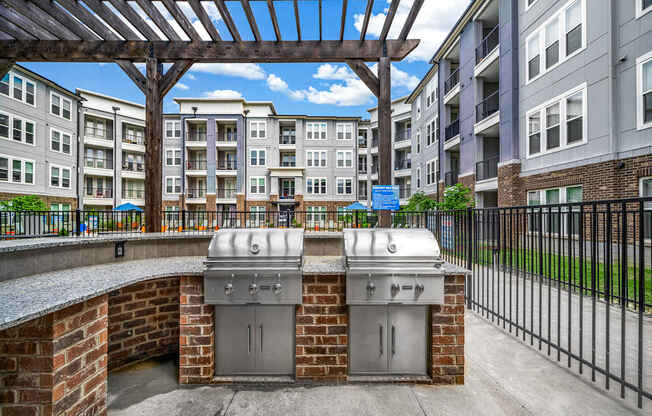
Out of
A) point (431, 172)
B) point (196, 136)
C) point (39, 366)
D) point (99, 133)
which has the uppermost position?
point (196, 136)

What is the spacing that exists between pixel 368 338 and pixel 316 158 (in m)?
27.2

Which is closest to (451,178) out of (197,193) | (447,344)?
(447,344)

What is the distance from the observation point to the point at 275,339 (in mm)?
2930

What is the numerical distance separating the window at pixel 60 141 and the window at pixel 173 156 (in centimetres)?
770

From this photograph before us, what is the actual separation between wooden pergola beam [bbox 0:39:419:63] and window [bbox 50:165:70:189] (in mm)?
20100

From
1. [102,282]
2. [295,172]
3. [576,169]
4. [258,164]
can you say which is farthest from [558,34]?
[258,164]

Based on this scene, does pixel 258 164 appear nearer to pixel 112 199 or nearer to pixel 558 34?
pixel 112 199

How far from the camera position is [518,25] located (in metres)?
11.6

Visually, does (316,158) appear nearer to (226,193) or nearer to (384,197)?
(226,193)

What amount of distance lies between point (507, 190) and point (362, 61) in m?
9.65

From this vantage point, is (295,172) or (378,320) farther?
(295,172)

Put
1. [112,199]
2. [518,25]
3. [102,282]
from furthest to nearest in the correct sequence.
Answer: [112,199], [518,25], [102,282]

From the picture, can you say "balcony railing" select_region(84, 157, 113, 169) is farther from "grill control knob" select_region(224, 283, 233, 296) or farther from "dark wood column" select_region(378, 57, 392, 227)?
"grill control knob" select_region(224, 283, 233, 296)

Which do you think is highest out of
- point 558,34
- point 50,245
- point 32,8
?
point 558,34
